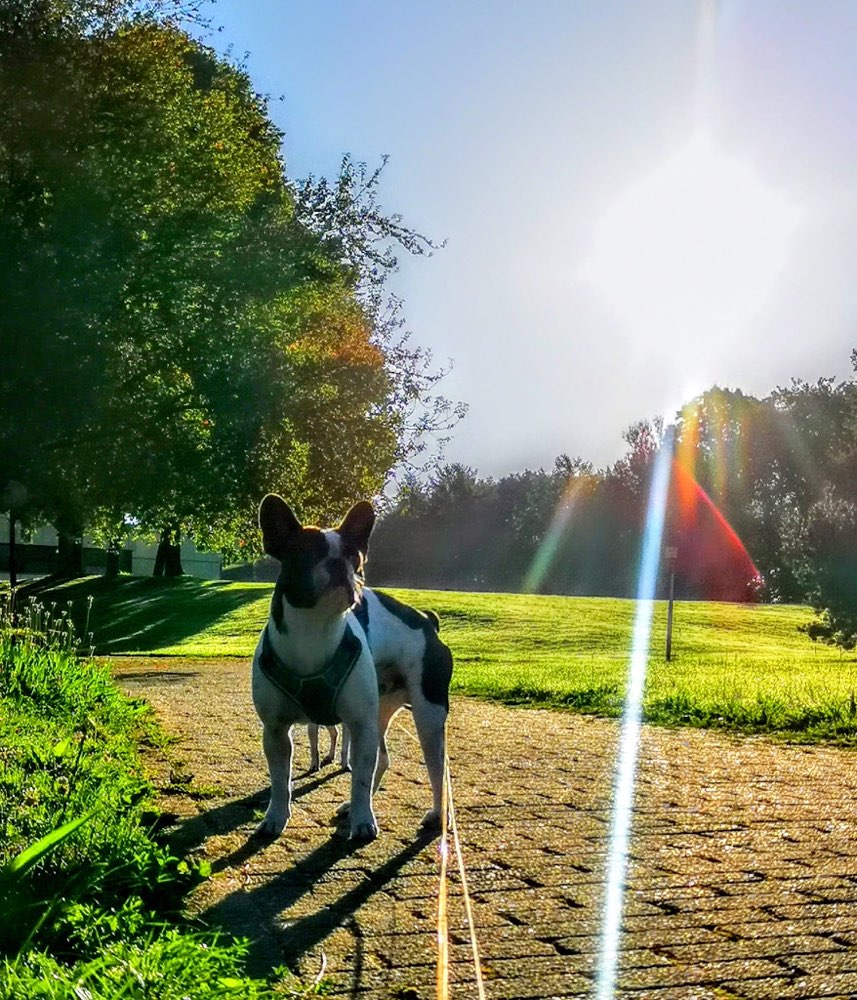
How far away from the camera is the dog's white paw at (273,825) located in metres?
5.64

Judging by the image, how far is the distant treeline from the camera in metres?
71.4

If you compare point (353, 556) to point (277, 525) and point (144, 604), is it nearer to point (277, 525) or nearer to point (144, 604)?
point (277, 525)

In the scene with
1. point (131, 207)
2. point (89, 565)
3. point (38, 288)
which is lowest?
point (89, 565)

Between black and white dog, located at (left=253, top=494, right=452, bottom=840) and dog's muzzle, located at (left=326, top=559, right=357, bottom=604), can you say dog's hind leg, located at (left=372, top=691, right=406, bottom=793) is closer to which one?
black and white dog, located at (left=253, top=494, right=452, bottom=840)

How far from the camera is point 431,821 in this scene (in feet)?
19.7

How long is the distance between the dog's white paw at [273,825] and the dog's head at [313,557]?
0.85 m

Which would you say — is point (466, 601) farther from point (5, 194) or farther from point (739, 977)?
point (739, 977)

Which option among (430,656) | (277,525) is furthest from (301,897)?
(430,656)

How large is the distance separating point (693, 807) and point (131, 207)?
59.4ft

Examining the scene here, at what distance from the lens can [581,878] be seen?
5016 millimetres

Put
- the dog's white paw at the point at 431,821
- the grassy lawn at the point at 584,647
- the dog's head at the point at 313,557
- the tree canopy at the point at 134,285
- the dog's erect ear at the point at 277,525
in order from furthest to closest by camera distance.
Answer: the tree canopy at the point at 134,285 < the grassy lawn at the point at 584,647 < the dog's white paw at the point at 431,821 < the dog's erect ear at the point at 277,525 < the dog's head at the point at 313,557

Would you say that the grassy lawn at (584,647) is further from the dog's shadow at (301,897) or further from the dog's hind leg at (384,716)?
the dog's shadow at (301,897)

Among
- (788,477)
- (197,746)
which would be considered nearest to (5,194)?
(197,746)

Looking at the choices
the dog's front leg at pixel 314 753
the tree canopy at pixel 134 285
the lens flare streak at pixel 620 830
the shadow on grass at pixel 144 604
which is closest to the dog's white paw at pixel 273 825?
the lens flare streak at pixel 620 830
